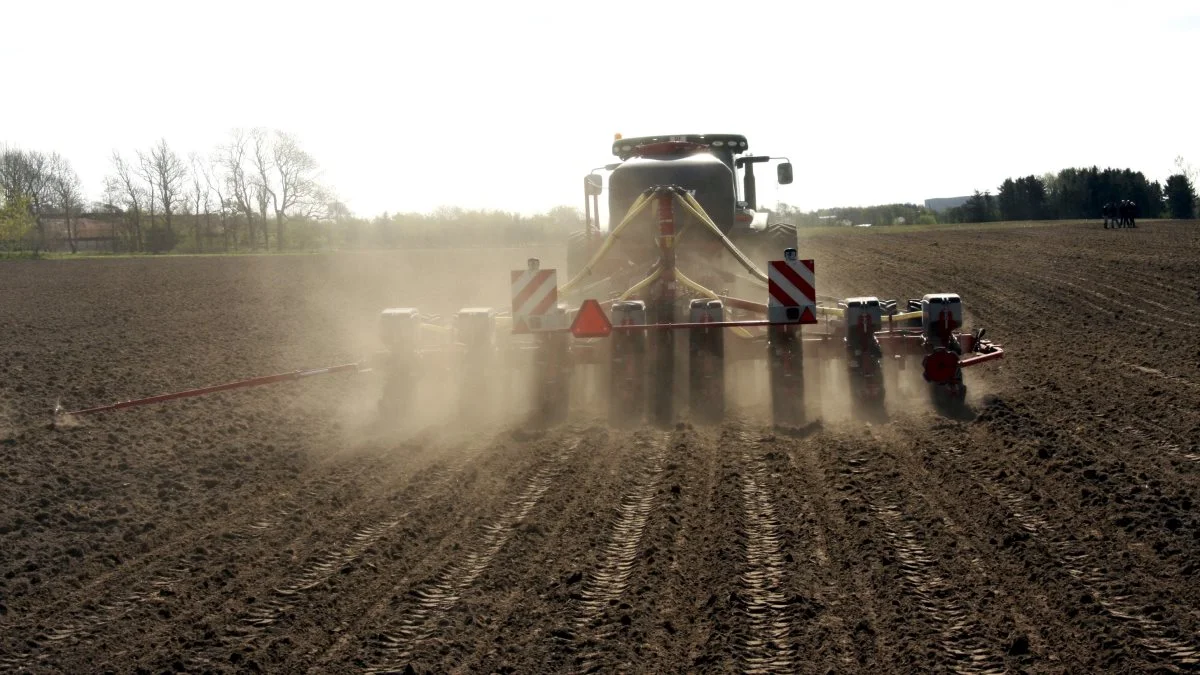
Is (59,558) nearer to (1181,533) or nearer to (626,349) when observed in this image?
(626,349)

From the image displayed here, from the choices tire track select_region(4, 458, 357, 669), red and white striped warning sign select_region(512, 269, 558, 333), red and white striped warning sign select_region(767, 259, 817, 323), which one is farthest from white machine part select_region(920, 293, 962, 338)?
tire track select_region(4, 458, 357, 669)

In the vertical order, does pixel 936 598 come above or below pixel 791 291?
below

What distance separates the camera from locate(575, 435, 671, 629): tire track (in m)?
5.12

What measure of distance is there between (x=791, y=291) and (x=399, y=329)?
364 centimetres

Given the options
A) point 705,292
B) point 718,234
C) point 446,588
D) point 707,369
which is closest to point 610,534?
point 446,588

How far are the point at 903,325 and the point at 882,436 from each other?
3.79 m

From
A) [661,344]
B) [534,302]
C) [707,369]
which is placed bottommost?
[707,369]

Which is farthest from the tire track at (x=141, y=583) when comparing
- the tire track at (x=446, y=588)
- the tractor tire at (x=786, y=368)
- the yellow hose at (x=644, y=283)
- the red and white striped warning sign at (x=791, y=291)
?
the red and white striped warning sign at (x=791, y=291)

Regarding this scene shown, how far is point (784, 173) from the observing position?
14820mm

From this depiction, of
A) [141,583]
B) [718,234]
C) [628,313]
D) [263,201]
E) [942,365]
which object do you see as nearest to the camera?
[141,583]

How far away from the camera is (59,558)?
6.15 m

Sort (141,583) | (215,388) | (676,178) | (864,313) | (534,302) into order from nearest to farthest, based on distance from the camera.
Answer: (141,583), (215,388), (864,313), (534,302), (676,178)

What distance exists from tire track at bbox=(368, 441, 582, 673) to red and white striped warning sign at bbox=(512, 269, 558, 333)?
3041 mm

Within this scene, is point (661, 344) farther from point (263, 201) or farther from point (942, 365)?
point (263, 201)
